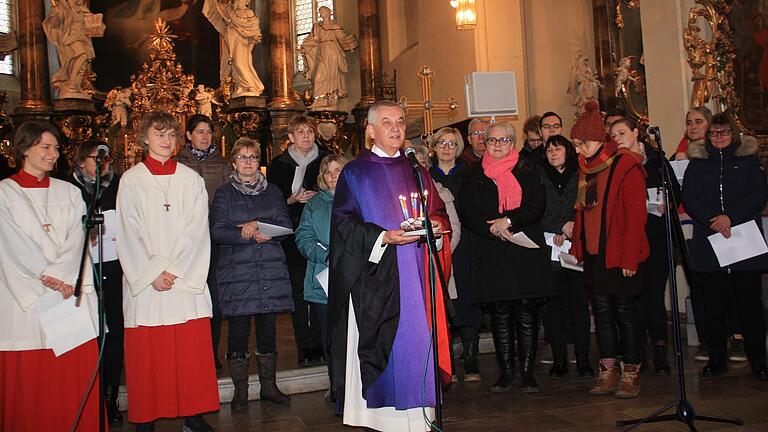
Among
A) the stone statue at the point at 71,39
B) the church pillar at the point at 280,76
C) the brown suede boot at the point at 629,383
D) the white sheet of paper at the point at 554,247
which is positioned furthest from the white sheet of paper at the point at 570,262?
the stone statue at the point at 71,39

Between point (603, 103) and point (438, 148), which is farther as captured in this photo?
point (603, 103)

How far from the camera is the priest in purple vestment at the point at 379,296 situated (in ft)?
13.4

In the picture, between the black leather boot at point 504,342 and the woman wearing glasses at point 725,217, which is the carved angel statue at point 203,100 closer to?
the black leather boot at point 504,342

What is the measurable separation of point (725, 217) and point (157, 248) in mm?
3905

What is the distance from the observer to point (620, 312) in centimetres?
534

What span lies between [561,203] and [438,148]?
99 cm

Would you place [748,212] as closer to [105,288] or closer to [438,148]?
[438,148]

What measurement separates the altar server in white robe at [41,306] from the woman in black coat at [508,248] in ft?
8.48

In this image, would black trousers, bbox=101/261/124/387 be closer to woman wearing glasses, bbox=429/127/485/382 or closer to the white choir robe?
the white choir robe

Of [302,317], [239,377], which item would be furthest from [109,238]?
[302,317]

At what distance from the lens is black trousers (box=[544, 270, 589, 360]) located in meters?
5.92

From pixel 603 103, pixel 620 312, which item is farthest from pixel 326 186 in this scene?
pixel 603 103

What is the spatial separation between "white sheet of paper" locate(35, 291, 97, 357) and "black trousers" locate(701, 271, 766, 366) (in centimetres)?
422

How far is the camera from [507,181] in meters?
5.54
